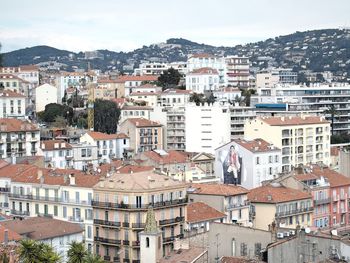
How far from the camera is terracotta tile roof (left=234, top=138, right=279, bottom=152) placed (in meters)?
97.4

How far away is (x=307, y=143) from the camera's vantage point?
113 m

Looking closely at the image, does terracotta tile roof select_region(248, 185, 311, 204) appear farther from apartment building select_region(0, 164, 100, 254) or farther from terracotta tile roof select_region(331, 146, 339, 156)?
terracotta tile roof select_region(331, 146, 339, 156)

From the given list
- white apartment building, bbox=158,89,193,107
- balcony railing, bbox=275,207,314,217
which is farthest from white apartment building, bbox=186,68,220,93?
balcony railing, bbox=275,207,314,217

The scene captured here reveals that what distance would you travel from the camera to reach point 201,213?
71.0 meters

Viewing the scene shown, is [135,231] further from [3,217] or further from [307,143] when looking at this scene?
[307,143]

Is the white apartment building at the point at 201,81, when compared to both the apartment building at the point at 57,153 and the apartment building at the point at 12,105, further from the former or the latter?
the apartment building at the point at 57,153

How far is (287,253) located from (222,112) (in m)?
75.9

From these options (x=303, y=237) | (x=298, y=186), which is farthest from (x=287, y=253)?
(x=298, y=186)

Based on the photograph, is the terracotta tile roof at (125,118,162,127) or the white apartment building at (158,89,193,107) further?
the white apartment building at (158,89,193,107)

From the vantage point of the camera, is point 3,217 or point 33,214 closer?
point 3,217

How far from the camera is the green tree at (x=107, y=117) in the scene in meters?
135

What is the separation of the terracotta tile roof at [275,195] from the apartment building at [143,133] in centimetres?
4346

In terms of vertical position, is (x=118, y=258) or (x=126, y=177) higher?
(x=126, y=177)

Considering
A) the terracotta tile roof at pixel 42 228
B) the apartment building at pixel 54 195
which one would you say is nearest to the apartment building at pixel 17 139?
the apartment building at pixel 54 195
